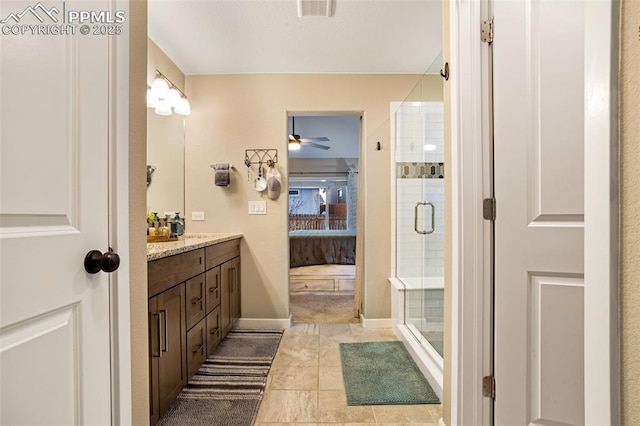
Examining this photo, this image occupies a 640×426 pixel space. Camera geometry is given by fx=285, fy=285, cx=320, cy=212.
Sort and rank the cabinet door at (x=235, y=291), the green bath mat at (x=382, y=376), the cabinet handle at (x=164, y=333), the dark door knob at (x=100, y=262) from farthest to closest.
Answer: the cabinet door at (x=235, y=291) → the green bath mat at (x=382, y=376) → the cabinet handle at (x=164, y=333) → the dark door knob at (x=100, y=262)

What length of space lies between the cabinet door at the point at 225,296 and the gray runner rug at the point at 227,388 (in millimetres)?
150

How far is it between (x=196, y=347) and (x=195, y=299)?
34 centimetres

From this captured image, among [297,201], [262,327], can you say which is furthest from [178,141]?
[297,201]

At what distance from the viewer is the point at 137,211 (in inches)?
37.2

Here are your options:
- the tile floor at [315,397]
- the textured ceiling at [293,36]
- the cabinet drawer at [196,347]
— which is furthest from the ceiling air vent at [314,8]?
the tile floor at [315,397]

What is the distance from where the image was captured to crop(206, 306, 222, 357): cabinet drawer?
212 centimetres

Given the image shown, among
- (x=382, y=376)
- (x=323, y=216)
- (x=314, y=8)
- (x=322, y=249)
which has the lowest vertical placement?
(x=382, y=376)

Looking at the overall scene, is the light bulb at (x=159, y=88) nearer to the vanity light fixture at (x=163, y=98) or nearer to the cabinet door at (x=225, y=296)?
the vanity light fixture at (x=163, y=98)

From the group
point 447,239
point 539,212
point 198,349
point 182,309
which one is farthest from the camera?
point 198,349

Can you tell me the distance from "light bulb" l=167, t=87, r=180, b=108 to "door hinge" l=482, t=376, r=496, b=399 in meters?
2.77

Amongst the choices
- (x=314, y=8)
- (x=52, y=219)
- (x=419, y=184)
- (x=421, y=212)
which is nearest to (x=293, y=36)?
(x=314, y=8)

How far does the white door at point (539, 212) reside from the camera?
1.08 meters

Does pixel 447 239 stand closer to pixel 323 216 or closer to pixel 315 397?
pixel 315 397

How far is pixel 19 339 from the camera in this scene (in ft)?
1.93
